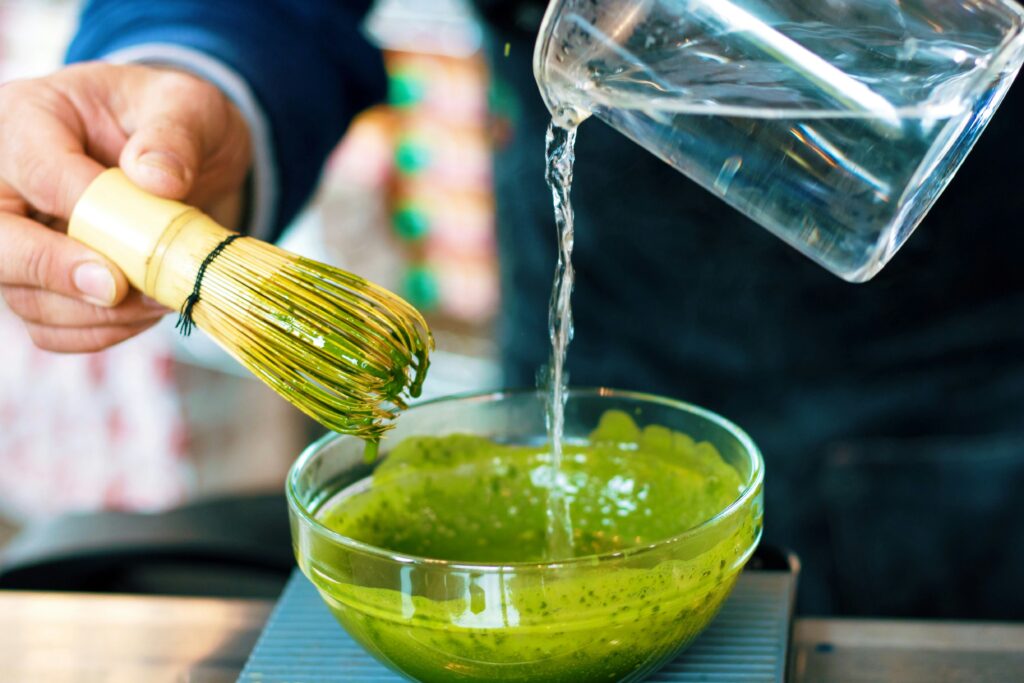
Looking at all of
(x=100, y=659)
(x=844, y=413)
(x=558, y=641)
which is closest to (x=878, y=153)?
(x=558, y=641)

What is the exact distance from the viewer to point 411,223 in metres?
2.54

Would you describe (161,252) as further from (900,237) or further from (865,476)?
(865,476)

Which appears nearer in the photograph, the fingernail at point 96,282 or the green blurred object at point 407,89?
the fingernail at point 96,282

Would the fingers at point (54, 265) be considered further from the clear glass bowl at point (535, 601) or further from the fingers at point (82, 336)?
the clear glass bowl at point (535, 601)

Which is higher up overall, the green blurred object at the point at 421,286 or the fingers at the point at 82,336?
the fingers at the point at 82,336

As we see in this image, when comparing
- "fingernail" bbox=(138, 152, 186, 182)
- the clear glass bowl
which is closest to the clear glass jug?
the clear glass bowl

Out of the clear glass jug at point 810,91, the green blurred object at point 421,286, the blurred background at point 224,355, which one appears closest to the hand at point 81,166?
the clear glass jug at point 810,91

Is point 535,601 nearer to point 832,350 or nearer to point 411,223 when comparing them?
point 832,350

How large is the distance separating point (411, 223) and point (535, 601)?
6.45 ft

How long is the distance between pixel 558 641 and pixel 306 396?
0.72 ft

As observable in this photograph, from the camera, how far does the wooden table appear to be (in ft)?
2.54

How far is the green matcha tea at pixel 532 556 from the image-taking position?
638 millimetres

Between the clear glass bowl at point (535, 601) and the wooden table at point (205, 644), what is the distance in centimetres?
13

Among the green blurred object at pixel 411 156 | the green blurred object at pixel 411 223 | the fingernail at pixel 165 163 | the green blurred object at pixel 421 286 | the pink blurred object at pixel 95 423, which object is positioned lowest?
the pink blurred object at pixel 95 423
